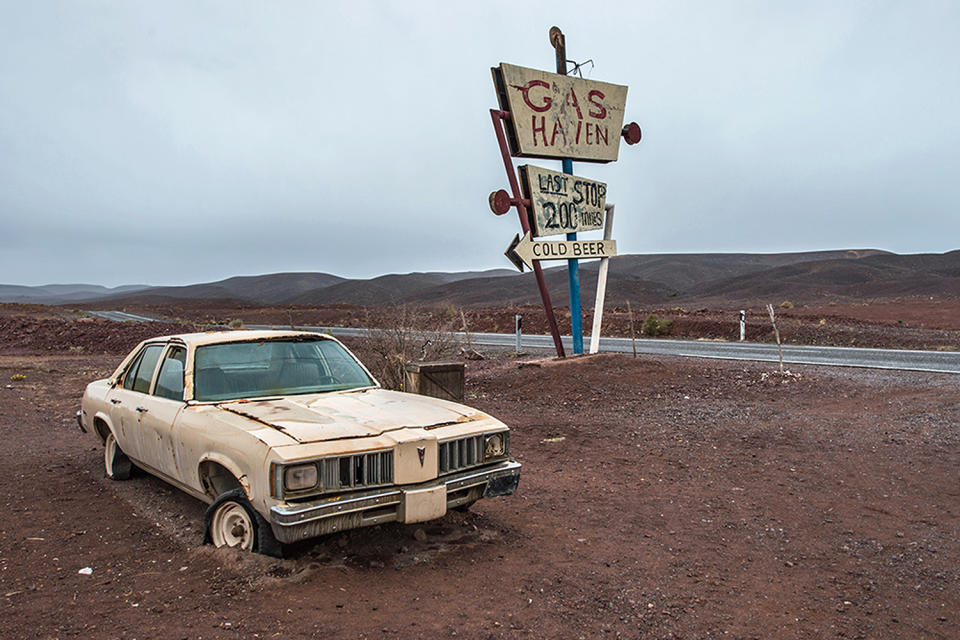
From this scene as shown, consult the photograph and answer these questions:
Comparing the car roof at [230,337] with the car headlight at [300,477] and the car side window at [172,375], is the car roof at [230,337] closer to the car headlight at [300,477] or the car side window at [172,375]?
the car side window at [172,375]

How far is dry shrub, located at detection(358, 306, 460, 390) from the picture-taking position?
12.6 m

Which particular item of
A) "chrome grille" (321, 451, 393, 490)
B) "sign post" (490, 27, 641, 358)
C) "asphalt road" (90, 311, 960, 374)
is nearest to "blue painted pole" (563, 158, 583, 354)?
"sign post" (490, 27, 641, 358)

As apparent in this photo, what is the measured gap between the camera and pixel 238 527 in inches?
164

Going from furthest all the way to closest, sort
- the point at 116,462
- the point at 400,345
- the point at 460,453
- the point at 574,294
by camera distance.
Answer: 1. the point at 574,294
2. the point at 400,345
3. the point at 116,462
4. the point at 460,453

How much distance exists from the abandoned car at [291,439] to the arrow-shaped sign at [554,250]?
795cm

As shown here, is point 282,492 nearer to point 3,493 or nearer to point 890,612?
point 890,612

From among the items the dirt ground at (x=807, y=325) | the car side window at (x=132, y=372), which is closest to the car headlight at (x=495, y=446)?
the car side window at (x=132, y=372)

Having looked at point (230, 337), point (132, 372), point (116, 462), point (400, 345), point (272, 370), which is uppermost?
point (230, 337)

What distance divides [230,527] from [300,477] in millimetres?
872

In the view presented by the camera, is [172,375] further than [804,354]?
No

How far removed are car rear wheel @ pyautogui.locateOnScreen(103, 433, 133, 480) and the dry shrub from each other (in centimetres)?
616

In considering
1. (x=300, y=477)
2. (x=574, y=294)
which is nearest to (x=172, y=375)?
(x=300, y=477)

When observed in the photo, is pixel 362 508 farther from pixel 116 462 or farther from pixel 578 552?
pixel 116 462

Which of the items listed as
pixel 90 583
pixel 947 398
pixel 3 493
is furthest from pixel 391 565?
pixel 947 398
